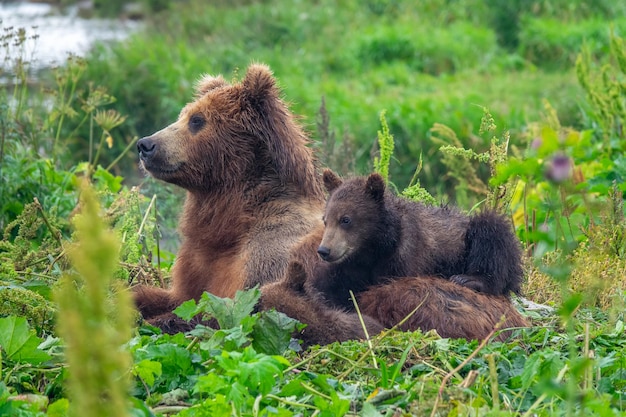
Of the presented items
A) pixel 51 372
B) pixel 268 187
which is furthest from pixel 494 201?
pixel 51 372

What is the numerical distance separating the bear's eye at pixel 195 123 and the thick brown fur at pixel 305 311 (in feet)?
4.70

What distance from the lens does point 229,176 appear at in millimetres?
5801

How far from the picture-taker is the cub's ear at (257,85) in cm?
586

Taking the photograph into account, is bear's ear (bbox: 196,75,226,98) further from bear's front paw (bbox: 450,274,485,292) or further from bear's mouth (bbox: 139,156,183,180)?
bear's front paw (bbox: 450,274,485,292)

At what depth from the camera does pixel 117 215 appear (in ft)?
20.3

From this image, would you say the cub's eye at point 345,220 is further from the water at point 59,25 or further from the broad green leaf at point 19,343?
the water at point 59,25

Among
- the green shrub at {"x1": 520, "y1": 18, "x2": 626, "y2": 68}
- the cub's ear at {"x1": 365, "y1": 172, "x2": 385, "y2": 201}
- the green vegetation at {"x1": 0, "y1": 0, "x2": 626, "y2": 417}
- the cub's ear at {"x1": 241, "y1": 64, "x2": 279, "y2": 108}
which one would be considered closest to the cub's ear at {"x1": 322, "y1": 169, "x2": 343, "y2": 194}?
the cub's ear at {"x1": 365, "y1": 172, "x2": 385, "y2": 201}

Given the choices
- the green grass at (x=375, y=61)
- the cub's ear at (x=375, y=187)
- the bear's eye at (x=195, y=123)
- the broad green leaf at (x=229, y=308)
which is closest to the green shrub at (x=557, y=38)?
the green grass at (x=375, y=61)

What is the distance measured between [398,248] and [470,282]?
38 cm

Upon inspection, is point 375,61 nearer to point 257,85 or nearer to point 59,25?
point 59,25

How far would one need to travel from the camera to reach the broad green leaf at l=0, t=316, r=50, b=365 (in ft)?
13.7

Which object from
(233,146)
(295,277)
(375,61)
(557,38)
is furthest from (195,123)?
(557,38)

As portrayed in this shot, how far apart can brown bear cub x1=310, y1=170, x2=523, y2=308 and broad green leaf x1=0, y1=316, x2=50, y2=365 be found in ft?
4.90

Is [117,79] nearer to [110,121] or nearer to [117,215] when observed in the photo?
[110,121]
